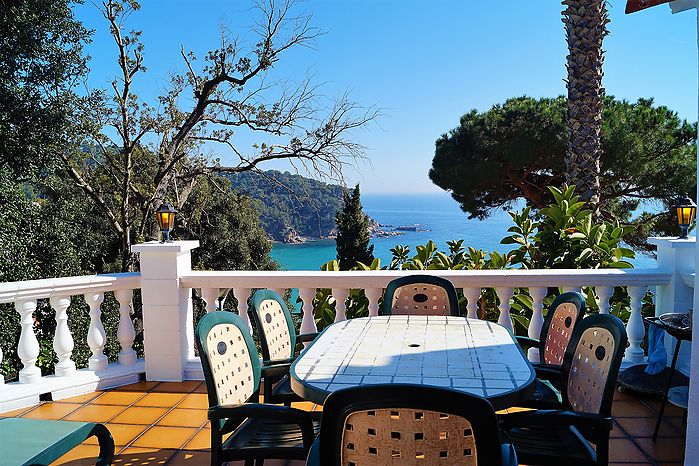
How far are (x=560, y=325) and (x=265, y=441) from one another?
1446mm

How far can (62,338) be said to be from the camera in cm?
376

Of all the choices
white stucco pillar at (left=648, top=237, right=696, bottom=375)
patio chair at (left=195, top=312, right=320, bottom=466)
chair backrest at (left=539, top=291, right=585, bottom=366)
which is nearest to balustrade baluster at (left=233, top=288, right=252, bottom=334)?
patio chair at (left=195, top=312, right=320, bottom=466)

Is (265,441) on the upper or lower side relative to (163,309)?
lower

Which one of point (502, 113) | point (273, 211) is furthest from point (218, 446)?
point (273, 211)

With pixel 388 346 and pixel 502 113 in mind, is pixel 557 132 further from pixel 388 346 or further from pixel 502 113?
pixel 388 346

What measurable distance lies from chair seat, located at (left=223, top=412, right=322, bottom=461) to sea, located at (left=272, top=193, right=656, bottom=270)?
3.93 m

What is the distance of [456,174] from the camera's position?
1261 centimetres

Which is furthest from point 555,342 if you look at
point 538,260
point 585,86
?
point 585,86

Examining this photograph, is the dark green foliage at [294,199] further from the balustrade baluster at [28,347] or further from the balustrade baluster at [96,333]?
the balustrade baluster at [28,347]

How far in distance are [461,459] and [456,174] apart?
11.6m

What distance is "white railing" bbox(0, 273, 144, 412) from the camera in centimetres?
358

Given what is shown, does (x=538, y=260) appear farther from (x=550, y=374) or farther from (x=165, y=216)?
(x=165, y=216)

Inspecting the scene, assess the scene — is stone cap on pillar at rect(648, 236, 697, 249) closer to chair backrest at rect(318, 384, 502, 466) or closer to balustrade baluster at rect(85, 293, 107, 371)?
chair backrest at rect(318, 384, 502, 466)

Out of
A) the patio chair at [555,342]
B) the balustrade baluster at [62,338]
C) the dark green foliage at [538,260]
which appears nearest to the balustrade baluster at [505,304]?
the dark green foliage at [538,260]
